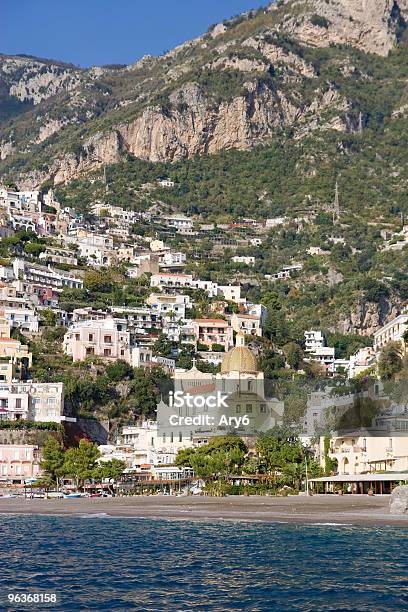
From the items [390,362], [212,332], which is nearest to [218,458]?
[390,362]

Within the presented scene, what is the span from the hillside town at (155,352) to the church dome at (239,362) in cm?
16

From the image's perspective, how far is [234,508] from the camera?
65875 mm

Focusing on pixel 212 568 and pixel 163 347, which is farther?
pixel 163 347

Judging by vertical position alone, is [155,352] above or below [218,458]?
above

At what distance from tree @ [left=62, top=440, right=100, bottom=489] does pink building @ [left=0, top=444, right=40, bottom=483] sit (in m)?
8.60

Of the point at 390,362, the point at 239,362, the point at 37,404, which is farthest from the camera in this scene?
the point at 239,362

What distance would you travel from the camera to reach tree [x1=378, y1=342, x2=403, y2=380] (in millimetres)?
113438

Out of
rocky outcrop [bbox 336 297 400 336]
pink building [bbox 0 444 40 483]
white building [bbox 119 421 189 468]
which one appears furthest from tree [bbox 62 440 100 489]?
rocky outcrop [bbox 336 297 400 336]

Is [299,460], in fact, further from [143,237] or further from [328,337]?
[143,237]

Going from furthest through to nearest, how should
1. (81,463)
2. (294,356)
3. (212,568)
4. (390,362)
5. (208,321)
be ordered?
(208,321) → (294,356) → (390,362) → (81,463) → (212,568)

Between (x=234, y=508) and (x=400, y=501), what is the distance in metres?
15.0

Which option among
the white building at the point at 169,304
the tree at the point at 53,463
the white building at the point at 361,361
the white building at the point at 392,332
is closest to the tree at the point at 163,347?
the white building at the point at 169,304

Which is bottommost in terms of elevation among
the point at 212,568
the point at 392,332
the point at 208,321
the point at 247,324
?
the point at 212,568

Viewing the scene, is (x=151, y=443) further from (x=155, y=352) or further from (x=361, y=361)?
(x=361, y=361)
